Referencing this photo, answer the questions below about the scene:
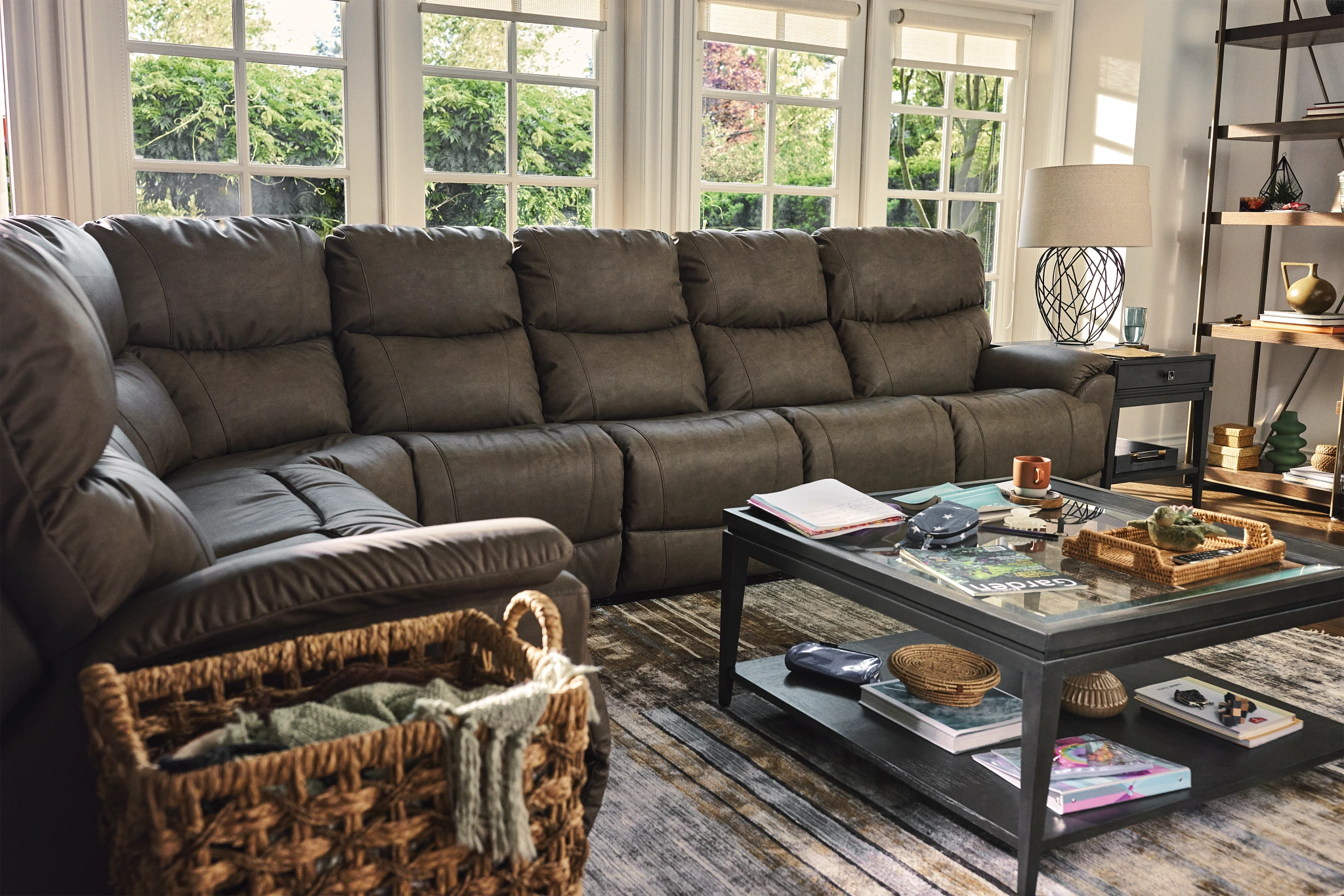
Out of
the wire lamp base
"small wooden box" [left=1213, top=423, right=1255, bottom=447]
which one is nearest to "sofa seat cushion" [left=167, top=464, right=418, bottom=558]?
the wire lamp base

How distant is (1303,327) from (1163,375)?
0.82 m

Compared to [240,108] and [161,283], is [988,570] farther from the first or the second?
[240,108]

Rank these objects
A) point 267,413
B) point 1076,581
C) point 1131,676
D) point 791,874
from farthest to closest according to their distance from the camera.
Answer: point 267,413
point 1131,676
point 1076,581
point 791,874

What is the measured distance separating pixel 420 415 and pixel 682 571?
31.5 inches

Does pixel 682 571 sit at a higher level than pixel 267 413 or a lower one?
lower

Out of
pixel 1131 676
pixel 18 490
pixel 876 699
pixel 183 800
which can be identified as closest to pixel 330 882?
pixel 183 800

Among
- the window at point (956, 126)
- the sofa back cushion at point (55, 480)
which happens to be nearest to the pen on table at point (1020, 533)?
the sofa back cushion at point (55, 480)

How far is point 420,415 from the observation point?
2926 millimetres

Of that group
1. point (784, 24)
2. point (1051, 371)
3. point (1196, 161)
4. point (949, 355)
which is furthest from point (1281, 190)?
point (784, 24)

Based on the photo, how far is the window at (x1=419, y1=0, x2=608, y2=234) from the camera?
386 centimetres

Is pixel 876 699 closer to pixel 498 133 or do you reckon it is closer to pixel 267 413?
pixel 267 413

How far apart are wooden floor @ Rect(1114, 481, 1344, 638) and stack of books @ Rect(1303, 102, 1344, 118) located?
1.50 meters

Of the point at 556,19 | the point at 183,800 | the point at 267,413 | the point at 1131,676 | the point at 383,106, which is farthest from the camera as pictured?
the point at 556,19

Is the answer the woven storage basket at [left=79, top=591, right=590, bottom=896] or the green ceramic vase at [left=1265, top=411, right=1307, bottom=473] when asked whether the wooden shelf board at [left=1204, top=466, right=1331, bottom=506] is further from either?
the woven storage basket at [left=79, top=591, right=590, bottom=896]
